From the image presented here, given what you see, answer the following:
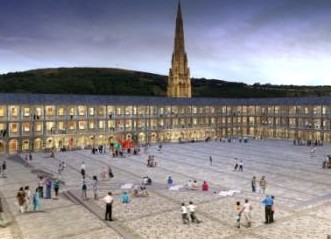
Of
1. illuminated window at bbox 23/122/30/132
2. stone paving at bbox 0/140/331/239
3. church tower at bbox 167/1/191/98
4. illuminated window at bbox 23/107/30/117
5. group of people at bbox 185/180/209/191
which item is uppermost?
church tower at bbox 167/1/191/98

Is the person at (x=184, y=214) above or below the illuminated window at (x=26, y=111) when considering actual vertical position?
below

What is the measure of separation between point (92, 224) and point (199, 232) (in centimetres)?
740

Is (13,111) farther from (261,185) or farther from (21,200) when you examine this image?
(261,185)

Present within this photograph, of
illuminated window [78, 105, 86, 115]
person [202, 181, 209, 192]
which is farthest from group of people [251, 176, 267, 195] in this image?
illuminated window [78, 105, 86, 115]

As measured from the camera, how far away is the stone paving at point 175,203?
82.8 feet

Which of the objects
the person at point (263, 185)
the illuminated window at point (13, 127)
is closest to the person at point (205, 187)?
the person at point (263, 185)

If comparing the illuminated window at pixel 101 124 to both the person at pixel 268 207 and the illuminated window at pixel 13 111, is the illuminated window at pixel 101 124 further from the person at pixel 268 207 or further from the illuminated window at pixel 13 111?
the person at pixel 268 207

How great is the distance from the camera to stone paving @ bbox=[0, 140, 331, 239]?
994 inches

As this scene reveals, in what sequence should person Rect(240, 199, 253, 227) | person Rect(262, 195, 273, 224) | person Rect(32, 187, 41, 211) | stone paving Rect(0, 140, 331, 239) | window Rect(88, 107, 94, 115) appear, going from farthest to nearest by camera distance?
window Rect(88, 107, 94, 115) < person Rect(32, 187, 41, 211) < person Rect(262, 195, 273, 224) < person Rect(240, 199, 253, 227) < stone paving Rect(0, 140, 331, 239)

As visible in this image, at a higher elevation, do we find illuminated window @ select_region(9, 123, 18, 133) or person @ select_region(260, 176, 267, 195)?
illuminated window @ select_region(9, 123, 18, 133)

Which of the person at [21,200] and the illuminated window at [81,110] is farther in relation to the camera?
the illuminated window at [81,110]

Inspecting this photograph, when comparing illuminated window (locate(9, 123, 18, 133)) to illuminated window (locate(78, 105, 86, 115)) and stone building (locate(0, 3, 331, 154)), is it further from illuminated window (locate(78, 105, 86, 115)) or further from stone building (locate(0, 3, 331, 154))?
illuminated window (locate(78, 105, 86, 115))

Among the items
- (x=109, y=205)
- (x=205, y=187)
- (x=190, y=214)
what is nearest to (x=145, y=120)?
(x=205, y=187)

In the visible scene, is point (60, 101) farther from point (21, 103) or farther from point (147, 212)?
point (147, 212)
